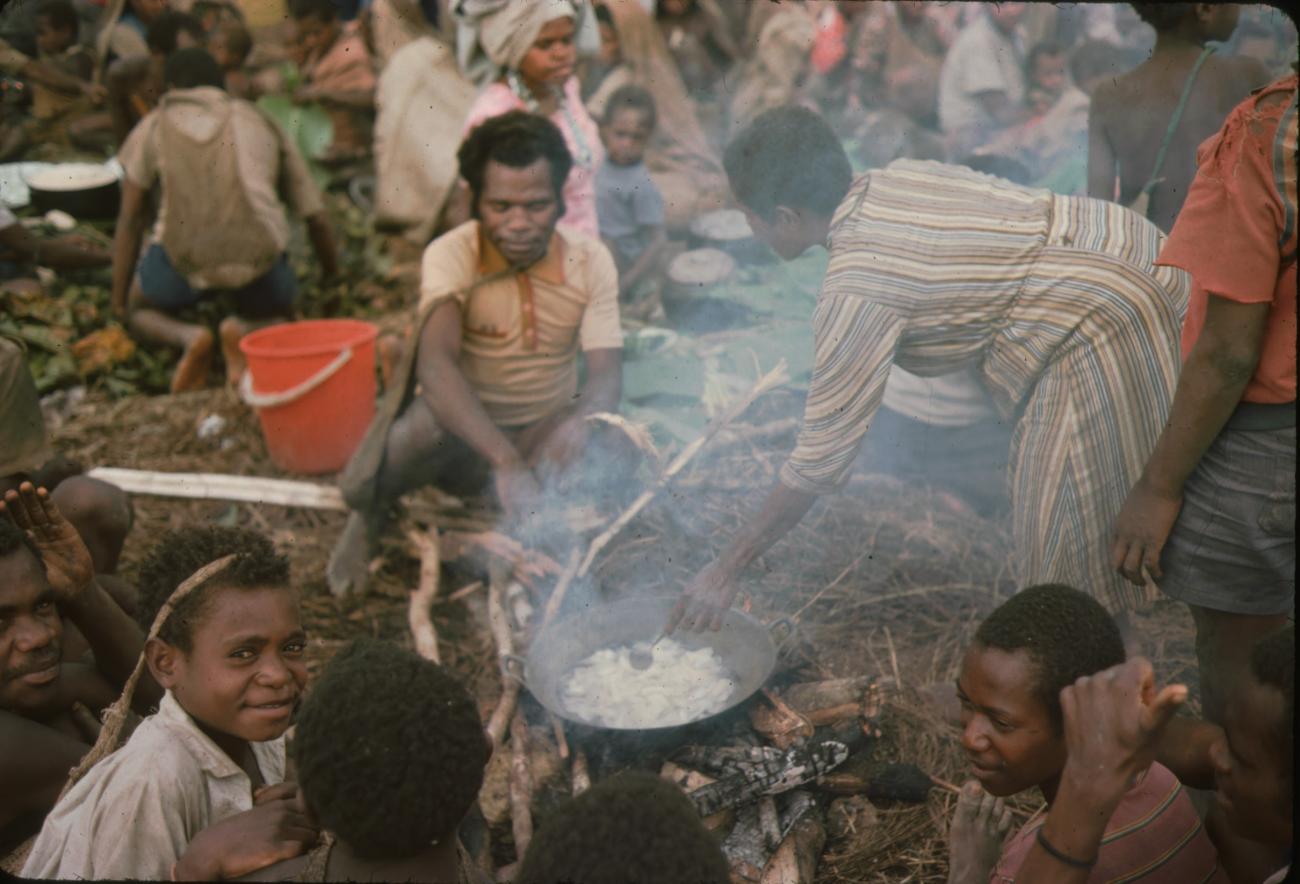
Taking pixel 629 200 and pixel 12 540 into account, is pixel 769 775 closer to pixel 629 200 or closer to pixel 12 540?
pixel 12 540

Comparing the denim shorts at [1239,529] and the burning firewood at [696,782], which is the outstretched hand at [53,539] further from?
the denim shorts at [1239,529]

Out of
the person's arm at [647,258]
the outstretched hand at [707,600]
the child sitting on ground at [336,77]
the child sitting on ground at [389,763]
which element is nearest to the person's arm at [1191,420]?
the outstretched hand at [707,600]

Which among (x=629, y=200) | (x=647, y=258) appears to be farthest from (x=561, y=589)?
(x=629, y=200)

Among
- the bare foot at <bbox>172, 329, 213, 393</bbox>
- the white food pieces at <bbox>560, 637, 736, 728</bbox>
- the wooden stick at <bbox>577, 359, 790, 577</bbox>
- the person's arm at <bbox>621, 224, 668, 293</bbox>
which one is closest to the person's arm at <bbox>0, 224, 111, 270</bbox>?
the bare foot at <bbox>172, 329, 213, 393</bbox>

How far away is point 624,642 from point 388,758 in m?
2.01

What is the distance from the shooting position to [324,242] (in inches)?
280

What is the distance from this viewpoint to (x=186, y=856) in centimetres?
193

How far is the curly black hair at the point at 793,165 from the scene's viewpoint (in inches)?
119

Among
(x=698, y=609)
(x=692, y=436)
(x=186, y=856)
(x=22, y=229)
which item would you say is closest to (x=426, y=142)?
(x=22, y=229)

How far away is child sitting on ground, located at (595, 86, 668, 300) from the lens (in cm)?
679

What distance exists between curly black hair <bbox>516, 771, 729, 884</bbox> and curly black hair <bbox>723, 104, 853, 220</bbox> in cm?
198

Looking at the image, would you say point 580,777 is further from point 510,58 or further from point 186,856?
point 510,58

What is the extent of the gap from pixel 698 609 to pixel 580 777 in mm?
599

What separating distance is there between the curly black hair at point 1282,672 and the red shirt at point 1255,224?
73 cm
